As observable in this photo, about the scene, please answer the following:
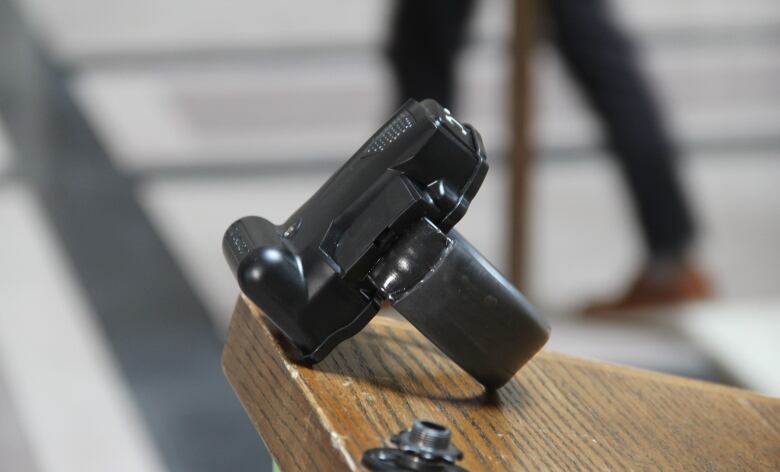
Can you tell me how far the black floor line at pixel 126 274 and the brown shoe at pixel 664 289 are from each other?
62 centimetres

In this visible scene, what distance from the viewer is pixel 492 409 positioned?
46cm

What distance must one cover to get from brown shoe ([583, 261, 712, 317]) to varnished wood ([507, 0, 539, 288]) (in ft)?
0.80

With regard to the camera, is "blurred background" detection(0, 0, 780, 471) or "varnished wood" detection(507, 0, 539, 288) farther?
"blurred background" detection(0, 0, 780, 471)

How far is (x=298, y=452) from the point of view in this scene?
41 centimetres

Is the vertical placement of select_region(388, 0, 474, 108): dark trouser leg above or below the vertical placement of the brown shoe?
above

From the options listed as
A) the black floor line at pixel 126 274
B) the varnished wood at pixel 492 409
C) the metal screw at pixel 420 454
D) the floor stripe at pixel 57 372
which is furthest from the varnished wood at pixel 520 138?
the metal screw at pixel 420 454

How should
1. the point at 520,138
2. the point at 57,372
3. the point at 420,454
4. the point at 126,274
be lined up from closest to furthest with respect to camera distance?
the point at 420,454, the point at 520,138, the point at 57,372, the point at 126,274

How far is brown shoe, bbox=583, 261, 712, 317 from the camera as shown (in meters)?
1.94

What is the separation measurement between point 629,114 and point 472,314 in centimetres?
148

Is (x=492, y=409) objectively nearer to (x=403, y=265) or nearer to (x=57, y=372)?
(x=403, y=265)

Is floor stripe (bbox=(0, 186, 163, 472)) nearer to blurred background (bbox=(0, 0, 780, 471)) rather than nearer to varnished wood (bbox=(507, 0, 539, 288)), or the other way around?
blurred background (bbox=(0, 0, 780, 471))

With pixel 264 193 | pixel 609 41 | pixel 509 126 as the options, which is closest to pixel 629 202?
pixel 609 41

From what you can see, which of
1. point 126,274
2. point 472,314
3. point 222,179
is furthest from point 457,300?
point 222,179

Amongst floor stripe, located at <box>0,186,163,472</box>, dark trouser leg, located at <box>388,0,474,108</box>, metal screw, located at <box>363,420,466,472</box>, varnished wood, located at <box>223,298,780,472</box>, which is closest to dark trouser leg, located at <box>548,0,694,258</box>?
dark trouser leg, located at <box>388,0,474,108</box>
